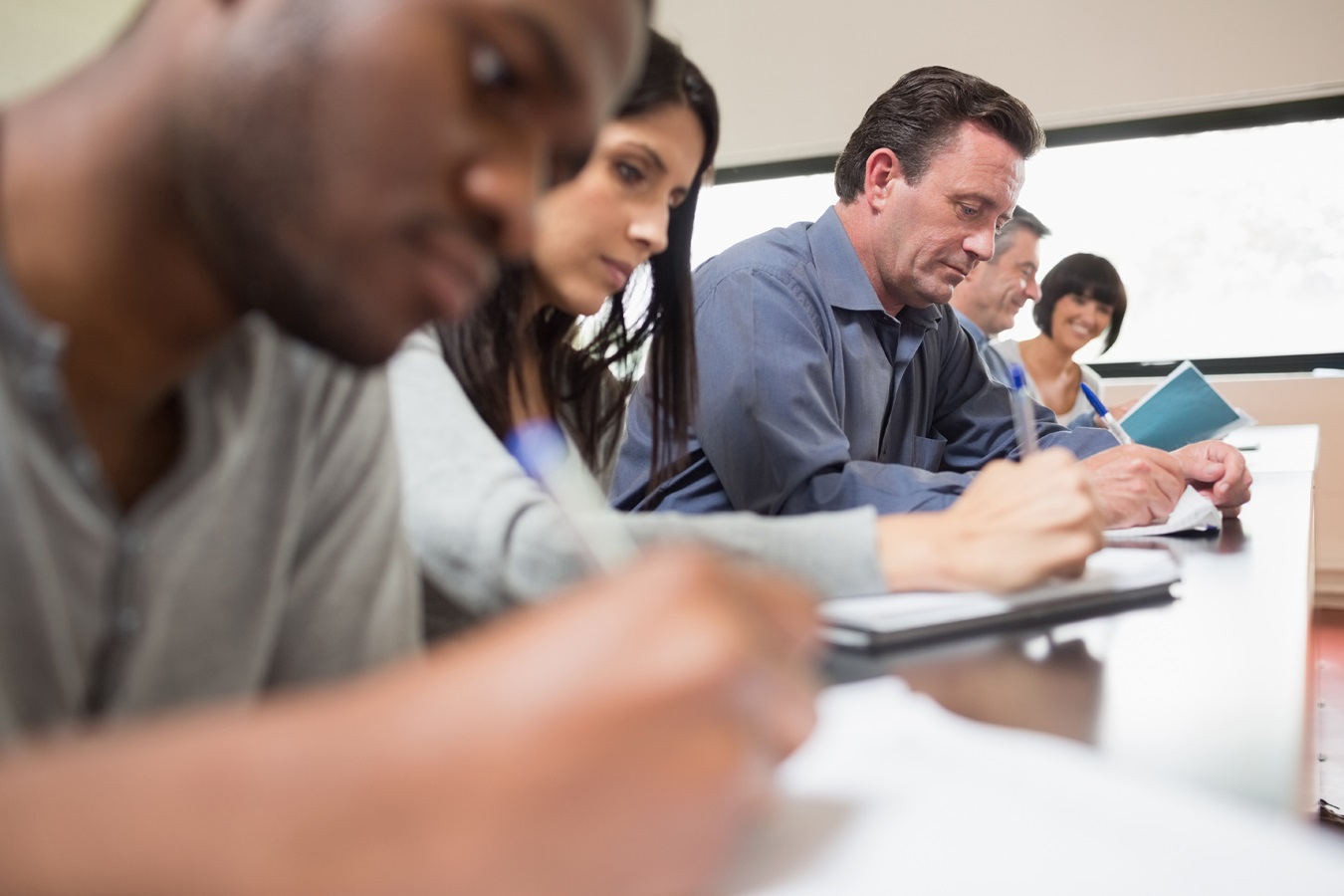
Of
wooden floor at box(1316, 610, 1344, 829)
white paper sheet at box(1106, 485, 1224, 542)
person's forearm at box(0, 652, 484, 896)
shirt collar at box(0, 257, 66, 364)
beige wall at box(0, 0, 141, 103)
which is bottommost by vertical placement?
wooden floor at box(1316, 610, 1344, 829)

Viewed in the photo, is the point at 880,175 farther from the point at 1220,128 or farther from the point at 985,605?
the point at 1220,128

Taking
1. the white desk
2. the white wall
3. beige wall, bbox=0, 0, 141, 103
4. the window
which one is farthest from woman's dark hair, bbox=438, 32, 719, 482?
beige wall, bbox=0, 0, 141, 103

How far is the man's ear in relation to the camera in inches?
69.7

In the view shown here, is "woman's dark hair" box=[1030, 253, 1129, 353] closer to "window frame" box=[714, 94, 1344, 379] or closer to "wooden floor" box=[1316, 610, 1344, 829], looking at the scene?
"window frame" box=[714, 94, 1344, 379]

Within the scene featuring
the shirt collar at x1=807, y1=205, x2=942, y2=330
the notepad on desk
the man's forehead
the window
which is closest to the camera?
the notepad on desk

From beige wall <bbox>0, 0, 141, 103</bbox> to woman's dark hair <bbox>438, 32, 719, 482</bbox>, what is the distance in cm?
303

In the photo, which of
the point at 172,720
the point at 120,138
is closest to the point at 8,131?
the point at 120,138

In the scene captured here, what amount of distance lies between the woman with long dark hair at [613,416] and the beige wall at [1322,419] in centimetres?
323

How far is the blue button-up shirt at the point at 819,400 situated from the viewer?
1284 millimetres

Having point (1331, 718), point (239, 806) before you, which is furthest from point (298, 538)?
point (1331, 718)

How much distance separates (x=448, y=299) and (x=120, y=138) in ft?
0.48

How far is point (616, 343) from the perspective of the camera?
1212 mm

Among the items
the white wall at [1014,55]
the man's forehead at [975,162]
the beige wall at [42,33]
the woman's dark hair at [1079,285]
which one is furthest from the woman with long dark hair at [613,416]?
the beige wall at [42,33]

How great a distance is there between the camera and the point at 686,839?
315mm
